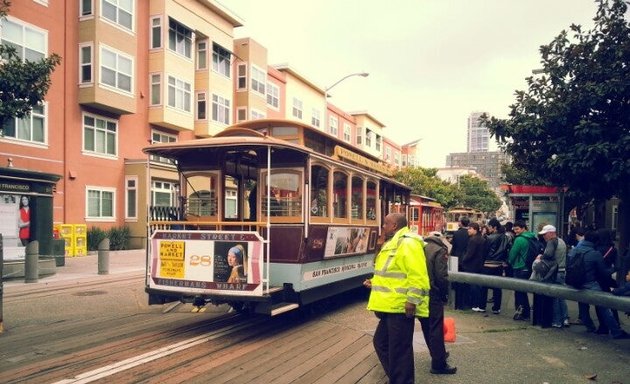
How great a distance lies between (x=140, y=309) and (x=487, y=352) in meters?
6.34

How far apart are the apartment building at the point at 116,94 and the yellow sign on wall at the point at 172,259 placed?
12.1m

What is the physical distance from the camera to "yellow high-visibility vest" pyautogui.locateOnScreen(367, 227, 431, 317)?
16.0 feet

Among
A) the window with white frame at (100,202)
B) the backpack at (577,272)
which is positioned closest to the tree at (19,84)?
the window with white frame at (100,202)

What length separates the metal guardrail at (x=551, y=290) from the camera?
270 inches

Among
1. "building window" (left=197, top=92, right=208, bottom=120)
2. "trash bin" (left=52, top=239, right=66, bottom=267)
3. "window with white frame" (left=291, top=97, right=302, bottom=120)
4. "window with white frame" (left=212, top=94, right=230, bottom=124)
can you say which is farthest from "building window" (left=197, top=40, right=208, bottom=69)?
"trash bin" (left=52, top=239, right=66, bottom=267)

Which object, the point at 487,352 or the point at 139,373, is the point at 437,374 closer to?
the point at 487,352

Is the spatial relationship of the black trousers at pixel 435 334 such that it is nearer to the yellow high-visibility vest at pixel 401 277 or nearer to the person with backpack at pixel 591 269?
the yellow high-visibility vest at pixel 401 277

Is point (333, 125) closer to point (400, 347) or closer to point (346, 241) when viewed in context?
point (346, 241)

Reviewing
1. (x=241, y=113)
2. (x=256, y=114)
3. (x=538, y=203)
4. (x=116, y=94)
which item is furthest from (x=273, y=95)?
(x=538, y=203)

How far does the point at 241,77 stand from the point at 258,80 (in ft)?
4.85

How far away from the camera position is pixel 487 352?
22.4 ft

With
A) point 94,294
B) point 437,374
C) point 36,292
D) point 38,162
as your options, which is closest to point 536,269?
point 437,374

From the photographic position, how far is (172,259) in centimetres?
766

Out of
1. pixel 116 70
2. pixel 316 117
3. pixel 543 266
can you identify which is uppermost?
pixel 316 117
